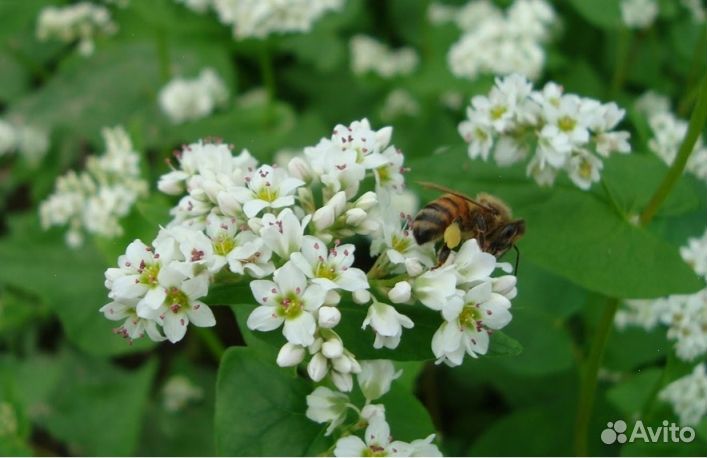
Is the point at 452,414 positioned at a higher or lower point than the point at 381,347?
lower

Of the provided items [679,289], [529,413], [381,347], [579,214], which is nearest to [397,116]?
[529,413]

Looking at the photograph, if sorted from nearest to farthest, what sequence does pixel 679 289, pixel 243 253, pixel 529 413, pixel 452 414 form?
pixel 243 253, pixel 679 289, pixel 529 413, pixel 452 414

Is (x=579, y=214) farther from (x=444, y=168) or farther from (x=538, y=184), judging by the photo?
(x=444, y=168)

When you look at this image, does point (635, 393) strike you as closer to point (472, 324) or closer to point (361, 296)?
point (472, 324)

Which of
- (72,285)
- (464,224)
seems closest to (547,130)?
(464,224)

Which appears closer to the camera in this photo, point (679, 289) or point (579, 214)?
point (679, 289)

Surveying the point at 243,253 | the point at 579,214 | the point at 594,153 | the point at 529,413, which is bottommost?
the point at 529,413

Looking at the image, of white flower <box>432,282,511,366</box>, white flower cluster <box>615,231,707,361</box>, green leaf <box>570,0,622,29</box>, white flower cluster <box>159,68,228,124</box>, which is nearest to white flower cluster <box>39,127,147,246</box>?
white flower cluster <box>159,68,228,124</box>

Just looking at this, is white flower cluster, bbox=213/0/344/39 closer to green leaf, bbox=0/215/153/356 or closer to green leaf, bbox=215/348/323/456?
green leaf, bbox=0/215/153/356
